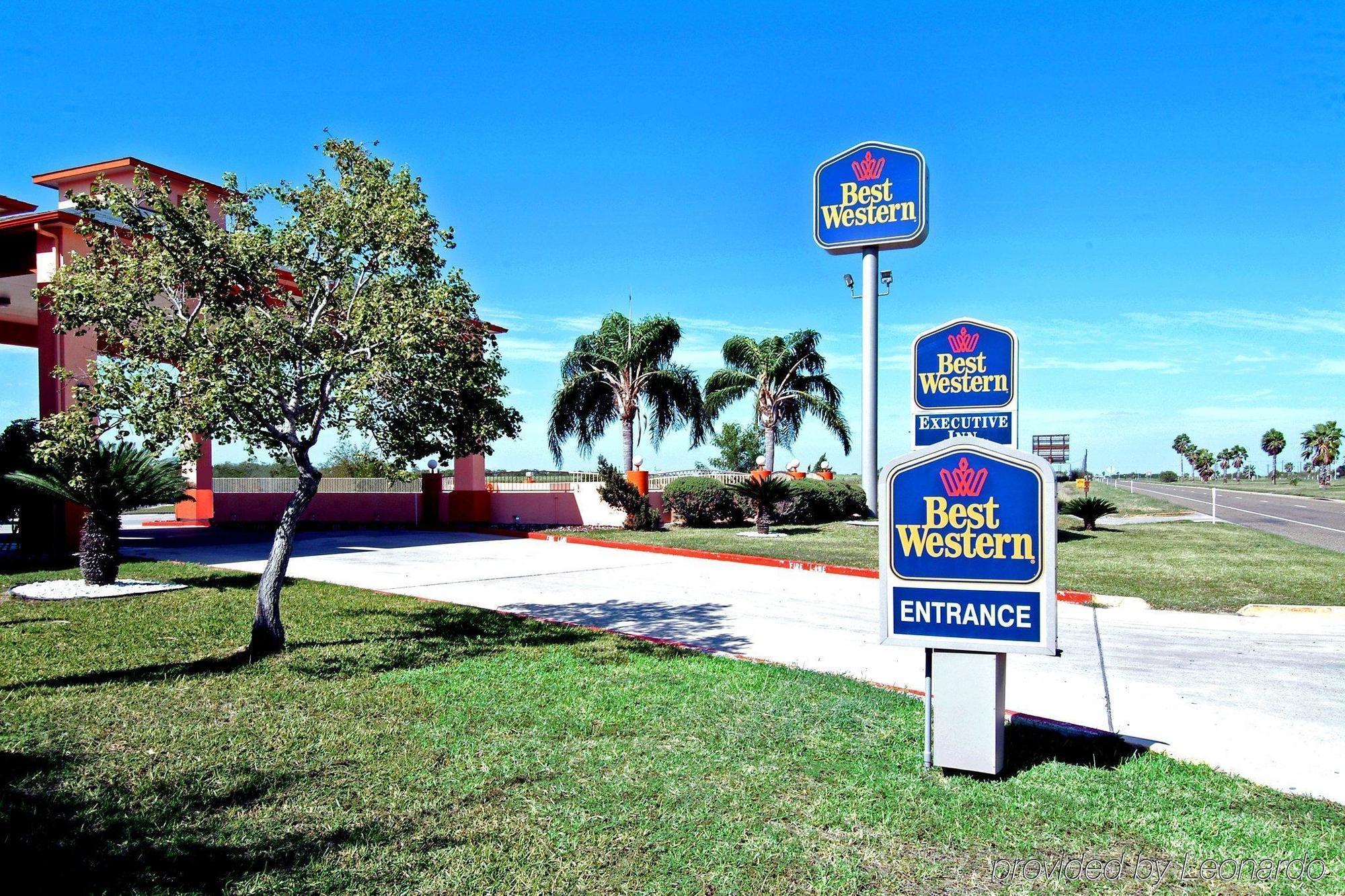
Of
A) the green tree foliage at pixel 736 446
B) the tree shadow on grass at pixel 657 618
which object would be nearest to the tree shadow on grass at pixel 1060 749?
the tree shadow on grass at pixel 657 618

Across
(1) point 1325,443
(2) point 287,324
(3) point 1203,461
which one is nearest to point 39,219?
(2) point 287,324

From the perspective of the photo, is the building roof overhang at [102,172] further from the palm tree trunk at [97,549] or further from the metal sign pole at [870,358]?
the metal sign pole at [870,358]

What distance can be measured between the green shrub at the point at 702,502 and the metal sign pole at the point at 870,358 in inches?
217

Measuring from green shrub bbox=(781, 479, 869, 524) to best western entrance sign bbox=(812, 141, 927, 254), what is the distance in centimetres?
965

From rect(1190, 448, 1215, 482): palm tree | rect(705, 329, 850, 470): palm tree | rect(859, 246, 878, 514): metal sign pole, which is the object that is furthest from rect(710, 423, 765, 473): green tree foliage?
rect(1190, 448, 1215, 482): palm tree

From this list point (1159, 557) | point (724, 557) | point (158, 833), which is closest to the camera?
point (158, 833)

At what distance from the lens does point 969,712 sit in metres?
4.91

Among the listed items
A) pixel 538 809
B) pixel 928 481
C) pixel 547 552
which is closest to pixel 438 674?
pixel 538 809

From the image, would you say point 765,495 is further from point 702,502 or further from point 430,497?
point 430,497

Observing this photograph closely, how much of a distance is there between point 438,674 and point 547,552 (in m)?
A: 11.1

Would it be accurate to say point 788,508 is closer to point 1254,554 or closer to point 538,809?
point 1254,554

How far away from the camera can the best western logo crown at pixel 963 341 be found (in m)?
6.97

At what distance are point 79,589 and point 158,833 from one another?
8.83 m

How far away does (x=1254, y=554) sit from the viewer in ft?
58.7
